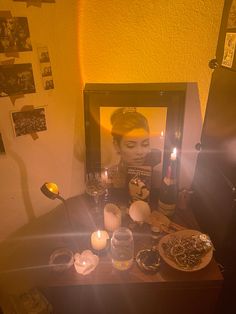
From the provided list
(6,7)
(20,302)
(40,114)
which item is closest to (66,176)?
(40,114)

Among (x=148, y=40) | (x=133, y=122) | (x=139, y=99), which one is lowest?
(x=133, y=122)

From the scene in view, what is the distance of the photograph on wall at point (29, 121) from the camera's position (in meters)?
1.08

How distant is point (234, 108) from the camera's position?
0.96m

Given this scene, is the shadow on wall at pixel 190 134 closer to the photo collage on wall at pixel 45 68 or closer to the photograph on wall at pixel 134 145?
the photograph on wall at pixel 134 145

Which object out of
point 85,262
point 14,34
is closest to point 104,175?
point 85,262

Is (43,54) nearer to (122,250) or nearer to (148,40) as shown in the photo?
(148,40)

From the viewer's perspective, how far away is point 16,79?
1.02 metres

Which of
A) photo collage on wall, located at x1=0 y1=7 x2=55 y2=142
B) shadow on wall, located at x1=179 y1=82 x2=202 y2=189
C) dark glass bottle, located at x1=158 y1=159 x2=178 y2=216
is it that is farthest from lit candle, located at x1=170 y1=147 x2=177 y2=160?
photo collage on wall, located at x1=0 y1=7 x2=55 y2=142

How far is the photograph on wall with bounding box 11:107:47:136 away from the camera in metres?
1.08

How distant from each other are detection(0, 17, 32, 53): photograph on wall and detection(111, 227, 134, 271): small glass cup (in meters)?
0.82

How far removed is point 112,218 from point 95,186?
22 cm

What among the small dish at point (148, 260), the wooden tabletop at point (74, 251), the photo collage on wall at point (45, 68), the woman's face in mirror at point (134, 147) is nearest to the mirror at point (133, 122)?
the woman's face in mirror at point (134, 147)

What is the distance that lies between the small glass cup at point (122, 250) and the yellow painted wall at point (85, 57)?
0.46 meters

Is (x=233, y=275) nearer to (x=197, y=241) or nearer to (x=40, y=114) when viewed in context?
(x=197, y=241)
